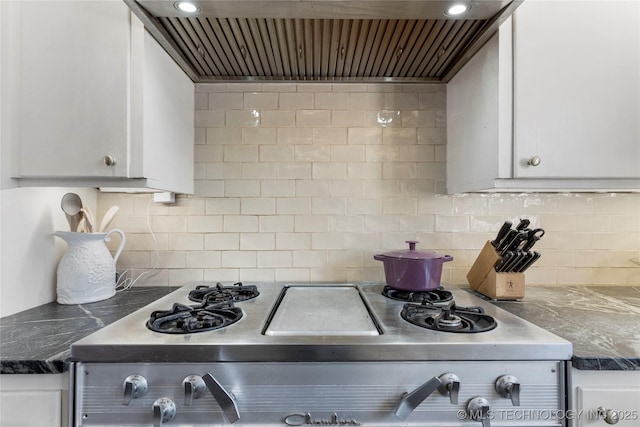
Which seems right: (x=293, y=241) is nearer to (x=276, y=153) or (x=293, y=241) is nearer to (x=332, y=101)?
(x=276, y=153)

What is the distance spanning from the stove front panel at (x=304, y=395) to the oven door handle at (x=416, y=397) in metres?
0.02

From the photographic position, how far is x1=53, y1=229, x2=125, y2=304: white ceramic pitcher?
1189 mm

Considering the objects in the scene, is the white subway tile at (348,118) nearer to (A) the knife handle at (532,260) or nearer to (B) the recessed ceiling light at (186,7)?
(B) the recessed ceiling light at (186,7)

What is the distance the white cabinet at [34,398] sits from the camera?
0.78 metres

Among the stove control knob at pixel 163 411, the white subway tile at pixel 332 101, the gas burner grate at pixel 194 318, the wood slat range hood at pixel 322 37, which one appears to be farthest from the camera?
the white subway tile at pixel 332 101

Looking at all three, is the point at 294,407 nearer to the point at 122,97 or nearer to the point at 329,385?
the point at 329,385

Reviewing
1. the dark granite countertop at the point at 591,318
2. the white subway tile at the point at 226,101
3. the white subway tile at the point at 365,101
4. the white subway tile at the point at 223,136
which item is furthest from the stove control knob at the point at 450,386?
the white subway tile at the point at 226,101

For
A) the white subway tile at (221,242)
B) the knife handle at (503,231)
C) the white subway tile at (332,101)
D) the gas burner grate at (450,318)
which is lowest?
the gas burner grate at (450,318)

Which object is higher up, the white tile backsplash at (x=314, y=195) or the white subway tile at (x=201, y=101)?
the white subway tile at (x=201, y=101)

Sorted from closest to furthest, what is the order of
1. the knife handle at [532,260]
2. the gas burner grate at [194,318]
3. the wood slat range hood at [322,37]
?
the gas burner grate at [194,318], the wood slat range hood at [322,37], the knife handle at [532,260]

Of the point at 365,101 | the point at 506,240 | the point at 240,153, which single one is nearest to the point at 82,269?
the point at 240,153

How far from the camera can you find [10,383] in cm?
78

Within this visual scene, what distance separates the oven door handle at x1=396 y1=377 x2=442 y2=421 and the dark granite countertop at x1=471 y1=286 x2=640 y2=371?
38cm

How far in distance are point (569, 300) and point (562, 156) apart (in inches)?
23.7
